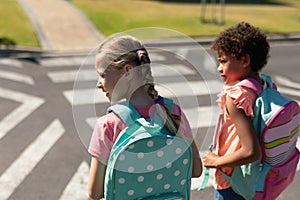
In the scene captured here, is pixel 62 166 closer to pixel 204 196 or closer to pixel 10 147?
pixel 10 147

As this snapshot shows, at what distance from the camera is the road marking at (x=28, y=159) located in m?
5.20

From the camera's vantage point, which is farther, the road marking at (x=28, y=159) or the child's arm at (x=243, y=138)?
the road marking at (x=28, y=159)

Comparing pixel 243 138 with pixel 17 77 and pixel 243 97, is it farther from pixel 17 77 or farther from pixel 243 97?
pixel 17 77

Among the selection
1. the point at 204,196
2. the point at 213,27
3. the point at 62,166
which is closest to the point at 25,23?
→ the point at 213,27

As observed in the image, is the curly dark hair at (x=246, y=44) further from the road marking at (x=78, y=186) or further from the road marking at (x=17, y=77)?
the road marking at (x=17, y=77)

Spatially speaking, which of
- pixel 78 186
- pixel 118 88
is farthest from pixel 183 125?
pixel 78 186

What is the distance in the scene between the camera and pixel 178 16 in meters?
15.9

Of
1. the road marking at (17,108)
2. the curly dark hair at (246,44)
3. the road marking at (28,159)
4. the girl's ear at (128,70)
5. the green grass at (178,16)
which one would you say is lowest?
the green grass at (178,16)

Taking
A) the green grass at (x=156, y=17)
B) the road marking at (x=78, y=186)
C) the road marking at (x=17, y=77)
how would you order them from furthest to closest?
the green grass at (x=156, y=17) → the road marking at (x=17, y=77) → the road marking at (x=78, y=186)

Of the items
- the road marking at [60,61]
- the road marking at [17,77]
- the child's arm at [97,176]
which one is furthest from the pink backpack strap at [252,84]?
the road marking at [60,61]

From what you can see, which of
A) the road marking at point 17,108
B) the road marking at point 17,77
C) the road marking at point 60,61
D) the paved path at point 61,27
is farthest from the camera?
the paved path at point 61,27

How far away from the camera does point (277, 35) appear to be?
14.1 m

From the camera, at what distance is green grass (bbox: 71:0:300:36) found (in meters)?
14.2

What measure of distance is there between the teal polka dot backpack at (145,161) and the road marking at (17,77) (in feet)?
23.6
